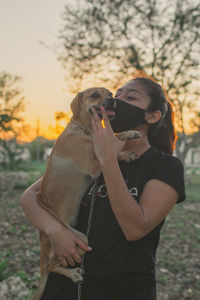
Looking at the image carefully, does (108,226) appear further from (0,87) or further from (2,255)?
(0,87)

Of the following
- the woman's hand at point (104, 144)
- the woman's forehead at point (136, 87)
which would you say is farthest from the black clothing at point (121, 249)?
the woman's forehead at point (136, 87)

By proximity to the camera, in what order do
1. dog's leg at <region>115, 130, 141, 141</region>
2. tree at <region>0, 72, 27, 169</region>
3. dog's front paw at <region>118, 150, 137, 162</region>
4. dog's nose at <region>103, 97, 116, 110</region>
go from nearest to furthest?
dog's front paw at <region>118, 150, 137, 162</region> < dog's leg at <region>115, 130, 141, 141</region> < dog's nose at <region>103, 97, 116, 110</region> < tree at <region>0, 72, 27, 169</region>

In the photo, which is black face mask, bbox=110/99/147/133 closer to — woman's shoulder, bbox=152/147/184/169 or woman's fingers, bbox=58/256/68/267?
woman's shoulder, bbox=152/147/184/169

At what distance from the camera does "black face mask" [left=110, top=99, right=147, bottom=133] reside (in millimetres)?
1869

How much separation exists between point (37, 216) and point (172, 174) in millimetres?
773

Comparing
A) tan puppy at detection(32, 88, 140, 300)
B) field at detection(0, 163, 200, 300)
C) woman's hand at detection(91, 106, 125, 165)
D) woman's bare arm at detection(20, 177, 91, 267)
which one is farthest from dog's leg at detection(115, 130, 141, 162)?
field at detection(0, 163, 200, 300)

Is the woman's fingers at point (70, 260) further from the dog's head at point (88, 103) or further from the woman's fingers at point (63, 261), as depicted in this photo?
the dog's head at point (88, 103)

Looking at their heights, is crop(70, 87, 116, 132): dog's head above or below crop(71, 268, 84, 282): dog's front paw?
above

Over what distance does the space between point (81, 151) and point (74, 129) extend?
0.23m

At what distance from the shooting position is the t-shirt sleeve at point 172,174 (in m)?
1.49

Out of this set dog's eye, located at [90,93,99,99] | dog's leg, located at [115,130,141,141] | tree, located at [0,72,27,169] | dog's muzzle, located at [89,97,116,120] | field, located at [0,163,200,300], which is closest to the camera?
dog's leg, located at [115,130,141,141]

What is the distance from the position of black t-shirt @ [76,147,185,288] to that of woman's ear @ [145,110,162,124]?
37 centimetres

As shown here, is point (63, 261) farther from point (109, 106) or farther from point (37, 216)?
point (109, 106)

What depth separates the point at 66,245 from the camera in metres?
1.50
